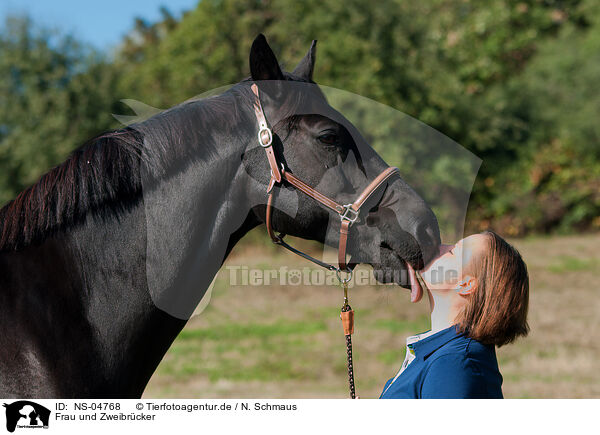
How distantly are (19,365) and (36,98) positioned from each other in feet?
55.1

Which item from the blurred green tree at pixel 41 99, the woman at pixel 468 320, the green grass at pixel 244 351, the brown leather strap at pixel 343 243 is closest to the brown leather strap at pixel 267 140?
the brown leather strap at pixel 343 243

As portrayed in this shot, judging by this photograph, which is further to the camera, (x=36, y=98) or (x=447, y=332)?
(x=36, y=98)

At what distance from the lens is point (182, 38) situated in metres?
17.3

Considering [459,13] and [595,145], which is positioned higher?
[459,13]

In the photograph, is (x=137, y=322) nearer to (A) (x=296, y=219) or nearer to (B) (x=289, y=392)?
(A) (x=296, y=219)

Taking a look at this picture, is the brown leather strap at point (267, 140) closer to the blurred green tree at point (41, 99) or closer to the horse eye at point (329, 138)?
the horse eye at point (329, 138)

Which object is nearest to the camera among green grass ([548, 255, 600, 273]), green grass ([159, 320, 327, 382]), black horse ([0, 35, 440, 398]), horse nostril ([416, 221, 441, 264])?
black horse ([0, 35, 440, 398])

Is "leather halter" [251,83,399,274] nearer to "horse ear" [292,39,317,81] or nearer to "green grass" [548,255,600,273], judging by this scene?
"horse ear" [292,39,317,81]

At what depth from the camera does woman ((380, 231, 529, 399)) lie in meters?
1.97

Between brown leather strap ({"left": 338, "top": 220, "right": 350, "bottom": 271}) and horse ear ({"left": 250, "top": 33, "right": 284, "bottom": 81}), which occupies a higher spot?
horse ear ({"left": 250, "top": 33, "right": 284, "bottom": 81})

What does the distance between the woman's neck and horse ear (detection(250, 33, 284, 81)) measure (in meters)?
1.23
